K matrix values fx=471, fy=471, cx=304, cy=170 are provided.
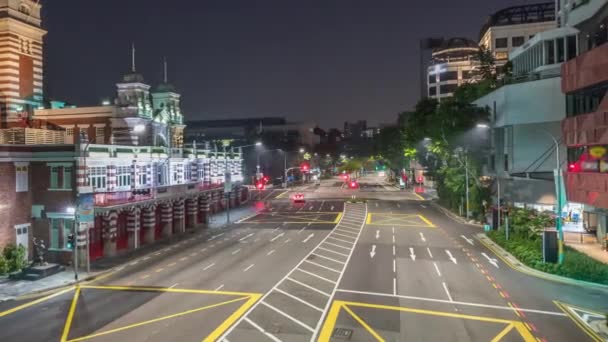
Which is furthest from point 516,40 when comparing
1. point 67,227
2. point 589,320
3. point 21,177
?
point 21,177

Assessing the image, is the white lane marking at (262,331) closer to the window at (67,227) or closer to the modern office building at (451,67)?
the window at (67,227)

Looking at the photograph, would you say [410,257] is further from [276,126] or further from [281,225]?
[276,126]

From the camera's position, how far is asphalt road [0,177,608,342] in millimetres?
20547

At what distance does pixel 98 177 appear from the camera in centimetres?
3809

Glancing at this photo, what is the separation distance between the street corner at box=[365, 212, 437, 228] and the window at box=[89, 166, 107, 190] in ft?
97.6

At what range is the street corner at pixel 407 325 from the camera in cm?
1972

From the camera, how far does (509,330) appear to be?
807 inches

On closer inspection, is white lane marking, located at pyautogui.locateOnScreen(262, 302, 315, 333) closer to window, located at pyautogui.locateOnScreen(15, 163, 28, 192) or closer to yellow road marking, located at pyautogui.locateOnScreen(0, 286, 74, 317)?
yellow road marking, located at pyautogui.locateOnScreen(0, 286, 74, 317)

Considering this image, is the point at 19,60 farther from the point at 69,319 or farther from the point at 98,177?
the point at 69,319

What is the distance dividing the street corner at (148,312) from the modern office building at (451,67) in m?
131

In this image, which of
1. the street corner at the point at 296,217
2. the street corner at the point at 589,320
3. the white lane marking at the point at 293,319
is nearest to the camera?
the street corner at the point at 589,320

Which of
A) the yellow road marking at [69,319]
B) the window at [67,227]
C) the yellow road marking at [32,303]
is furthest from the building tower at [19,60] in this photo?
the yellow road marking at [69,319]

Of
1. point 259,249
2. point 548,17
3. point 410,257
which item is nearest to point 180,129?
point 259,249

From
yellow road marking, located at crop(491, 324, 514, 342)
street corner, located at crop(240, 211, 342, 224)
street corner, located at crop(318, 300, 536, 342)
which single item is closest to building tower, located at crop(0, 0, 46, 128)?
street corner, located at crop(240, 211, 342, 224)
